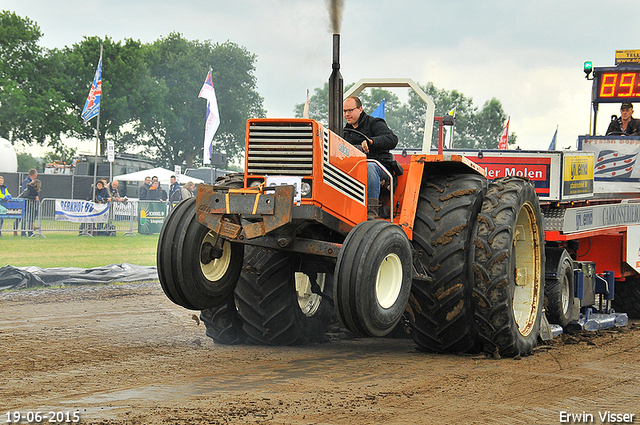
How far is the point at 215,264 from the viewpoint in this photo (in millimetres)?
6094

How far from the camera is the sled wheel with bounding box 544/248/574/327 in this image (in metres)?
8.03

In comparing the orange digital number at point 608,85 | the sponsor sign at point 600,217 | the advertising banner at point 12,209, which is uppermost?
the orange digital number at point 608,85

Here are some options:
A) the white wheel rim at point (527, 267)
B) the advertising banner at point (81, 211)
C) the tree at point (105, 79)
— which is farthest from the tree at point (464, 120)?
the white wheel rim at point (527, 267)

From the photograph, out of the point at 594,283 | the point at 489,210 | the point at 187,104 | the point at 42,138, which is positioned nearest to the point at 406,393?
the point at 489,210

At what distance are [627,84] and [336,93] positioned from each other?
7610 millimetres

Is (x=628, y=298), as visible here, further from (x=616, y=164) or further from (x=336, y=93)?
(x=336, y=93)

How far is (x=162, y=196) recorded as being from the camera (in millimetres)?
24203

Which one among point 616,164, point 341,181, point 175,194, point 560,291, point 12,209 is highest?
point 616,164

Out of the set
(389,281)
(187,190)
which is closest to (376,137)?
(389,281)

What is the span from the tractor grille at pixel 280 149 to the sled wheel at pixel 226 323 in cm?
175

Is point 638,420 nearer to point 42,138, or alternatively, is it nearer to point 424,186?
point 424,186

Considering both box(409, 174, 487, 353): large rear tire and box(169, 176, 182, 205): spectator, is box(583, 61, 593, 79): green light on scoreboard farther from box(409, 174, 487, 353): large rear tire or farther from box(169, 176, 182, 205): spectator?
box(169, 176, 182, 205): spectator

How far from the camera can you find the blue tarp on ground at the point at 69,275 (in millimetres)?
11422

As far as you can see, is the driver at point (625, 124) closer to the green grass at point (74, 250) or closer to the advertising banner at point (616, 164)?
the advertising banner at point (616, 164)
